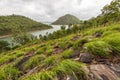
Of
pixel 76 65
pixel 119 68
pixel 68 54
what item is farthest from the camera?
pixel 68 54

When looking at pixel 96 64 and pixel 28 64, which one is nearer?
pixel 96 64

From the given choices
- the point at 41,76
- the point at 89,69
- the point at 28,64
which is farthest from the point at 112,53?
the point at 28,64

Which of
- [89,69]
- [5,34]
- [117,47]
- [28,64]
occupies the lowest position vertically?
[5,34]

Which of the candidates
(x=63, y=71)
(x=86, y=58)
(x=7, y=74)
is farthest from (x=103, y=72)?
(x=7, y=74)

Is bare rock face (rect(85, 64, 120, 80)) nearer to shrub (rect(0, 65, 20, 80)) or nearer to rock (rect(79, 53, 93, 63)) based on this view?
rock (rect(79, 53, 93, 63))

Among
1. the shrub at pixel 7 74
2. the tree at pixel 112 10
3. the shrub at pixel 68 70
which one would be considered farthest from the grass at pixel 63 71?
the tree at pixel 112 10

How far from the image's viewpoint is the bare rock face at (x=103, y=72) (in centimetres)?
465

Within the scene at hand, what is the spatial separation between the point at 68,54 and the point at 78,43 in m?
0.72

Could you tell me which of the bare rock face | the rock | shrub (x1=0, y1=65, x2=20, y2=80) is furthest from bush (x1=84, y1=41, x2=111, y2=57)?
shrub (x1=0, y1=65, x2=20, y2=80)

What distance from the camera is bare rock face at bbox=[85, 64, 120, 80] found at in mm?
4651

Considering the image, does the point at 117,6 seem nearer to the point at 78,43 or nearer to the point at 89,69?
the point at 78,43

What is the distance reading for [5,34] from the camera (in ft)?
453

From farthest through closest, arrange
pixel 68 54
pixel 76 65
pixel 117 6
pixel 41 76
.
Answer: pixel 117 6
pixel 68 54
pixel 76 65
pixel 41 76

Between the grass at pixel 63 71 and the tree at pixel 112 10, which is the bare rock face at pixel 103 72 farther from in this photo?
the tree at pixel 112 10
